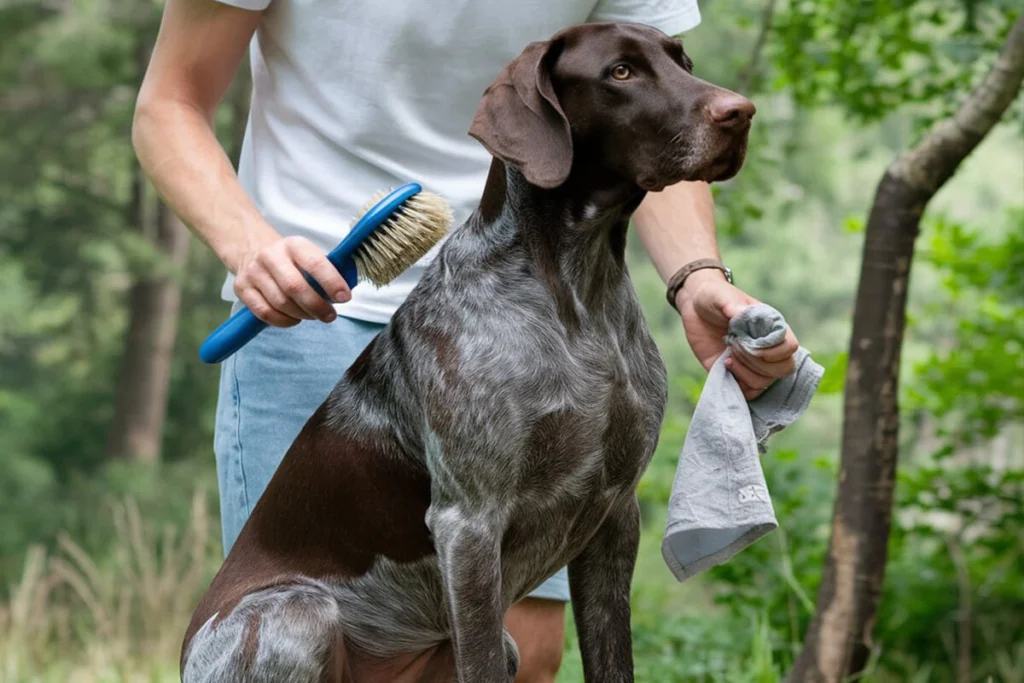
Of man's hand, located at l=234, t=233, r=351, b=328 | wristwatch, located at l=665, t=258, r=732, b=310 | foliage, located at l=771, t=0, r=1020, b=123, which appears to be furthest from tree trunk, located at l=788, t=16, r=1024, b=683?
man's hand, located at l=234, t=233, r=351, b=328

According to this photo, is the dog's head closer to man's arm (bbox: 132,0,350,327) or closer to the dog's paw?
man's arm (bbox: 132,0,350,327)

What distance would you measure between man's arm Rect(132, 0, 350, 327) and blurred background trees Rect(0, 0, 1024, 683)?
74.8 inches

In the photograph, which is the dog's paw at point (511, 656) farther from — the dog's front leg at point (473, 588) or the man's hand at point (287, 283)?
the man's hand at point (287, 283)

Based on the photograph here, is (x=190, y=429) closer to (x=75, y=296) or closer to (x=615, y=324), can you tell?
(x=75, y=296)

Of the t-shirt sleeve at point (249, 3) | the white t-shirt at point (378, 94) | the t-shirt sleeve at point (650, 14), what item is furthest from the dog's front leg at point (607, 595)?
the t-shirt sleeve at point (249, 3)

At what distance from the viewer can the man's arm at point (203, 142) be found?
8.30 ft

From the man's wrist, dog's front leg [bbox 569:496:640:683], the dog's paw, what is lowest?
the dog's paw

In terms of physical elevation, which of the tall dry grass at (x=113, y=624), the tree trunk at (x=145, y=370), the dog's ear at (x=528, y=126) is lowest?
the tree trunk at (x=145, y=370)

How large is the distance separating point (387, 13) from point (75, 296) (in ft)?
33.9

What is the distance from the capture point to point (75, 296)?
12.5m

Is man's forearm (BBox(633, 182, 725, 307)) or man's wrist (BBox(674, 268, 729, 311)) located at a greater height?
man's forearm (BBox(633, 182, 725, 307))

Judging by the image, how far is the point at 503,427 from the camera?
235cm

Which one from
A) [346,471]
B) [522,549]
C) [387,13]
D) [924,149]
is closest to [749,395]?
[522,549]

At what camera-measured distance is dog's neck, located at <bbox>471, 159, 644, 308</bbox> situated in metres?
2.45
